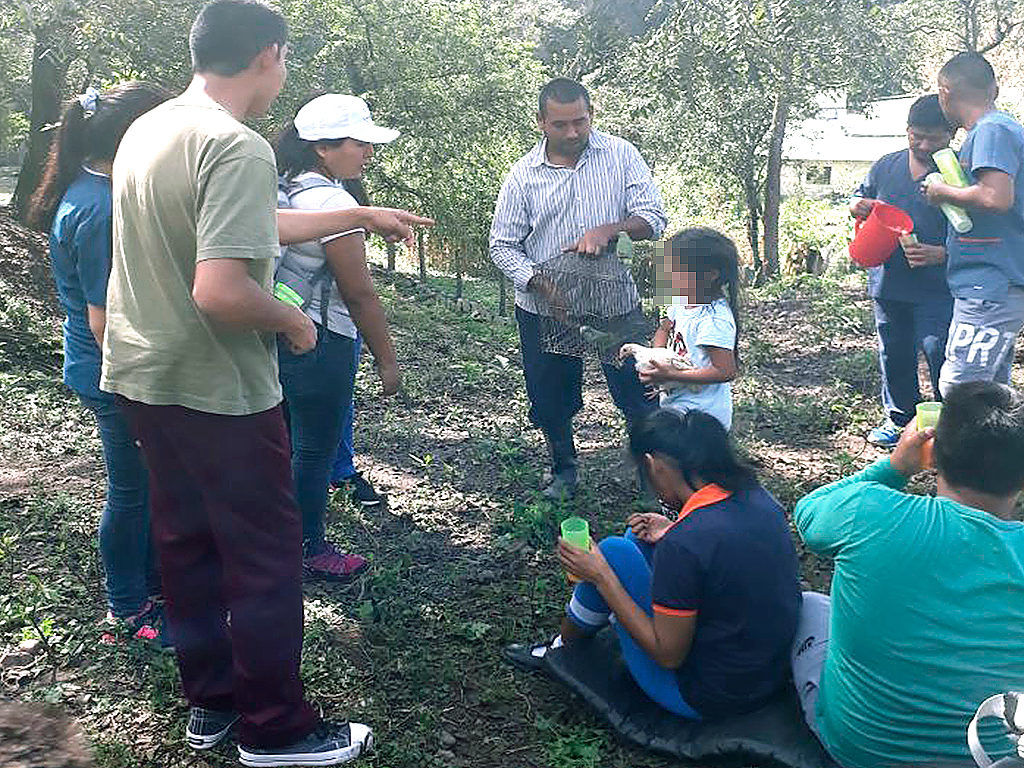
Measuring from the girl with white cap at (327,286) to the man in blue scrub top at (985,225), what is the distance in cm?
232

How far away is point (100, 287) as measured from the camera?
9.59 feet

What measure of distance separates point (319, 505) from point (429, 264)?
1006 cm

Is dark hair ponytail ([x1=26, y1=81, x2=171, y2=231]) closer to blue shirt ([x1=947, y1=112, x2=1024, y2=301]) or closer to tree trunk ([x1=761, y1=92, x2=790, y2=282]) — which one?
blue shirt ([x1=947, y1=112, x2=1024, y2=301])

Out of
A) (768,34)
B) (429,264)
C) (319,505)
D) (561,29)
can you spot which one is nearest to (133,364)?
(319,505)

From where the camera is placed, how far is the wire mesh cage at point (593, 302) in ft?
14.0

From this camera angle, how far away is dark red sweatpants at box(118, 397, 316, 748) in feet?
8.16

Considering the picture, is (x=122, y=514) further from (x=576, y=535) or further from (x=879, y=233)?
(x=879, y=233)

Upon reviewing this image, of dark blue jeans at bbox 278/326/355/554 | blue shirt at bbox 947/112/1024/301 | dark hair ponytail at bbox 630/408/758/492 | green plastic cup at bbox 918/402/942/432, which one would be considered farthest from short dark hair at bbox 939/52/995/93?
dark blue jeans at bbox 278/326/355/554

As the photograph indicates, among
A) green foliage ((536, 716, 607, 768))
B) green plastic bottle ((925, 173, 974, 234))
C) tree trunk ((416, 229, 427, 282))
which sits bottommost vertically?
green foliage ((536, 716, 607, 768))

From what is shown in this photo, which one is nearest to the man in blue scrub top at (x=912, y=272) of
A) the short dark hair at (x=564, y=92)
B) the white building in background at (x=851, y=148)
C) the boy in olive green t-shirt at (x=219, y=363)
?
the short dark hair at (x=564, y=92)

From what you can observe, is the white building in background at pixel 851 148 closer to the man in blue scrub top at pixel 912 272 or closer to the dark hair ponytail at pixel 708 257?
the man in blue scrub top at pixel 912 272

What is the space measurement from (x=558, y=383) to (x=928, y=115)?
6.89 feet

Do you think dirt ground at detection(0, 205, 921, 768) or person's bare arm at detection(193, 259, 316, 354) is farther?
dirt ground at detection(0, 205, 921, 768)

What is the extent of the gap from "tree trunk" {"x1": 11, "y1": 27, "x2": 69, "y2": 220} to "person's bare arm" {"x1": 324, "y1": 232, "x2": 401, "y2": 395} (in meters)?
6.67
